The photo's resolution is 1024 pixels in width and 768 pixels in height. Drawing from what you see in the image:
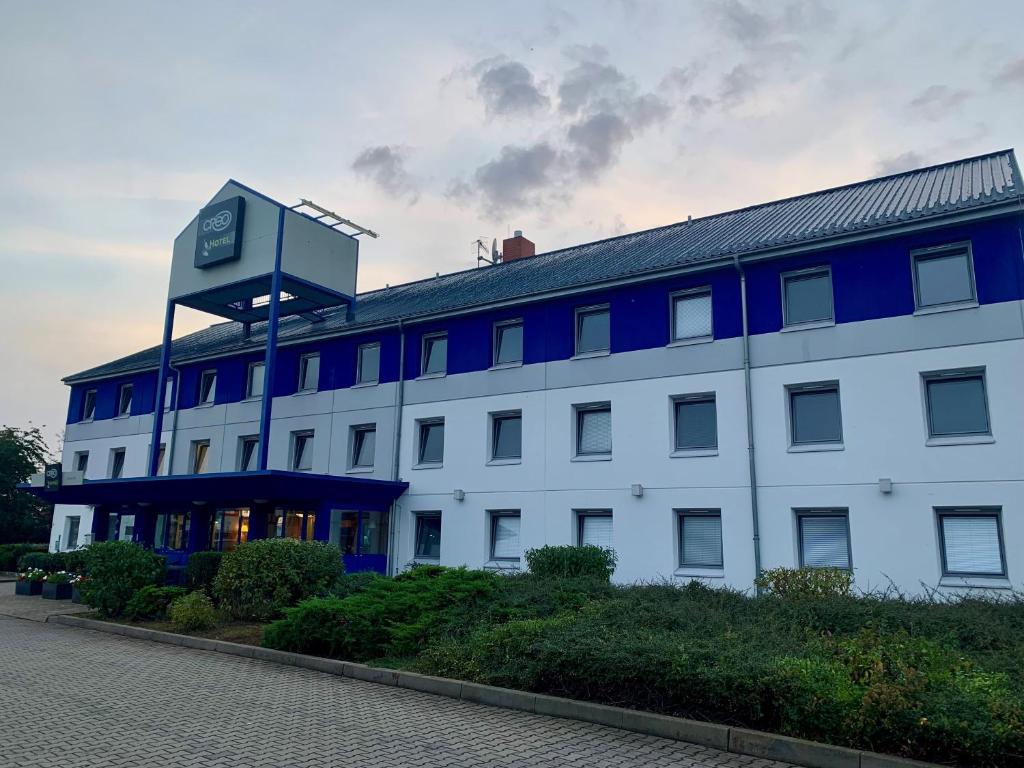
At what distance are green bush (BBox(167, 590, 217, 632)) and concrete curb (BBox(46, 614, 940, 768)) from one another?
7.57ft

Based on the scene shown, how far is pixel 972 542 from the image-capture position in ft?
51.5

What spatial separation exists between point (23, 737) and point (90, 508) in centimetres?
3053

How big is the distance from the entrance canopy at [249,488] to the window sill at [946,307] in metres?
14.9

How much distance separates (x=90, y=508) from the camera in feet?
115

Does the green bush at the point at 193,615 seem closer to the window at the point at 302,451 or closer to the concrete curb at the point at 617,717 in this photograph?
the concrete curb at the point at 617,717

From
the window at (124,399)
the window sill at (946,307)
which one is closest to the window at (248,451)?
the window at (124,399)

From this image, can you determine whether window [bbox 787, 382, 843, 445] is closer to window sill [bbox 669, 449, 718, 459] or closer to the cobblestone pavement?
window sill [bbox 669, 449, 718, 459]

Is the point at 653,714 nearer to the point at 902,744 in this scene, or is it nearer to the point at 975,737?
the point at 902,744

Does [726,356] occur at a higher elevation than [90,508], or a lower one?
higher

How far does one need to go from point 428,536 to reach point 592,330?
8.02 m

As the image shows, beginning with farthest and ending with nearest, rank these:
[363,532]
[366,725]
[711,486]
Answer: [363,532], [711,486], [366,725]

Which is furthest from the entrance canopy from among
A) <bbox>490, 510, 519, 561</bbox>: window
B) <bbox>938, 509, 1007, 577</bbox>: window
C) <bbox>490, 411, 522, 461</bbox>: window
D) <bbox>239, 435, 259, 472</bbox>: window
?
<bbox>938, 509, 1007, 577</bbox>: window

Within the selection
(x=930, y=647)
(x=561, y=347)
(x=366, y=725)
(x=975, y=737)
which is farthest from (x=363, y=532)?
(x=975, y=737)

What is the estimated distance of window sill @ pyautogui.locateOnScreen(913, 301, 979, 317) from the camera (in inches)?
645
